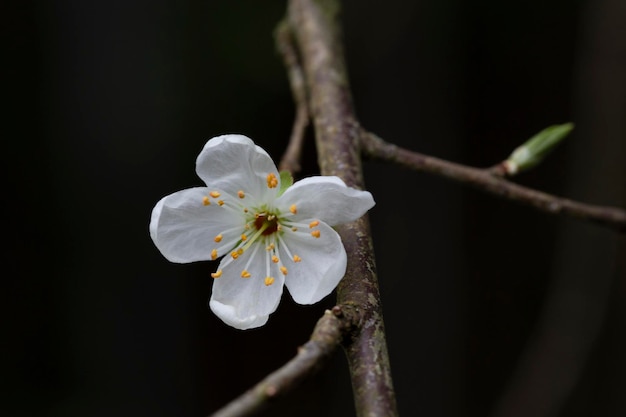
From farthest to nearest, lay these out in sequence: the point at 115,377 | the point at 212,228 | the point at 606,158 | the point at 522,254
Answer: the point at 522,254 → the point at 115,377 → the point at 606,158 → the point at 212,228

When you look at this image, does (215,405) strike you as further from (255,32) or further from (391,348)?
(255,32)

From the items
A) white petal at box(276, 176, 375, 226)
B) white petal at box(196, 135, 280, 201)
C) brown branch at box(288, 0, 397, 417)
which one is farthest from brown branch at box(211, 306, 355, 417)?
white petal at box(196, 135, 280, 201)

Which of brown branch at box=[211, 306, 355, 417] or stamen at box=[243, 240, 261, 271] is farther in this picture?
stamen at box=[243, 240, 261, 271]

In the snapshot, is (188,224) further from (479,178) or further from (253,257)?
(479,178)

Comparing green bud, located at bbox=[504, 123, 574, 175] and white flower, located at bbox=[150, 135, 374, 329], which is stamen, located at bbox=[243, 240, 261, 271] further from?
green bud, located at bbox=[504, 123, 574, 175]

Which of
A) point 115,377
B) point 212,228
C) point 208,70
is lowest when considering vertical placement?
point 115,377

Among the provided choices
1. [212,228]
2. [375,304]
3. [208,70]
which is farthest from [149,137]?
[375,304]
